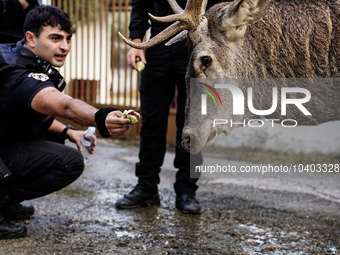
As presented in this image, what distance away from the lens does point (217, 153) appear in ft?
22.7

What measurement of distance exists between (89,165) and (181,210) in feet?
6.76

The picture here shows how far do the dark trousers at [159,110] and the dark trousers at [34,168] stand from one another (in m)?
0.94

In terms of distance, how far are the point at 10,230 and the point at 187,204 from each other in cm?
152

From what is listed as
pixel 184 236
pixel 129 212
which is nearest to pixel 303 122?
pixel 184 236

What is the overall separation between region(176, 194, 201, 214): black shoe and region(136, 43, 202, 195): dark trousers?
5 centimetres

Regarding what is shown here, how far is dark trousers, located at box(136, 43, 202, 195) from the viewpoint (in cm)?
395

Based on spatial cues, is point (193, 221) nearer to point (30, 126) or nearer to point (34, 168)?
point (34, 168)

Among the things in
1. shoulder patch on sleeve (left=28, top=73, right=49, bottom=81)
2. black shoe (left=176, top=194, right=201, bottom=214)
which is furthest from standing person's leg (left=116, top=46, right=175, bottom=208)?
shoulder patch on sleeve (left=28, top=73, right=49, bottom=81)

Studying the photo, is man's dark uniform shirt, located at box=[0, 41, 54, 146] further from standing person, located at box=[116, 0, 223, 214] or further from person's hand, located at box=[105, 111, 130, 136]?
standing person, located at box=[116, 0, 223, 214]

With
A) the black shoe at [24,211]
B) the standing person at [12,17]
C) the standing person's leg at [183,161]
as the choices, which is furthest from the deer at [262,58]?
the standing person at [12,17]

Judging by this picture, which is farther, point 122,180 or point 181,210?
point 122,180

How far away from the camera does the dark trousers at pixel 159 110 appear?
3.95m

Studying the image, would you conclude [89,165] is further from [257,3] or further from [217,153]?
[257,3]

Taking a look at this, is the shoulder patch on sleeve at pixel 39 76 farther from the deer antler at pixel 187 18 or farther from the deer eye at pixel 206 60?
the deer eye at pixel 206 60
